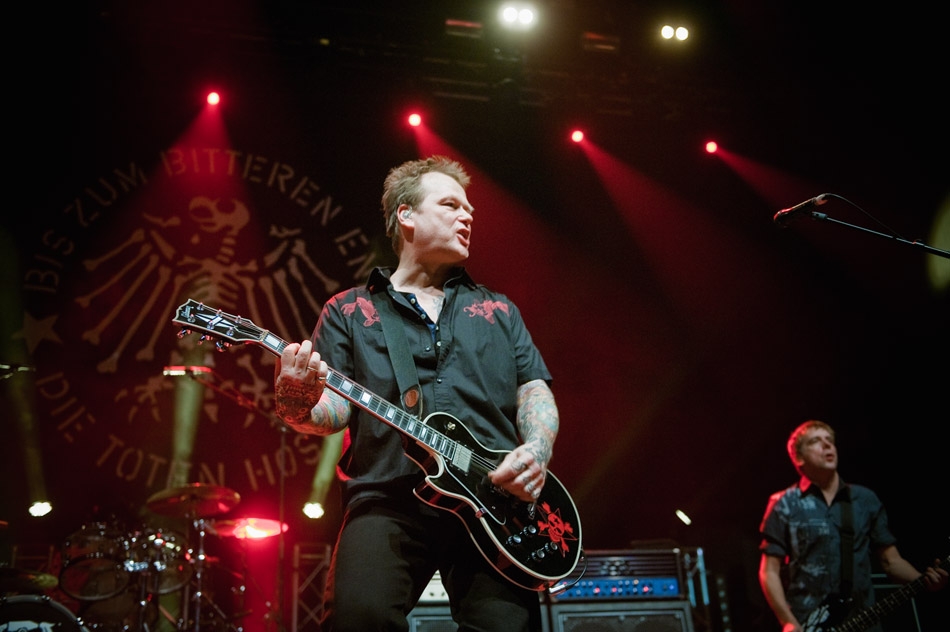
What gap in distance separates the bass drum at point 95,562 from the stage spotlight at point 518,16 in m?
6.20

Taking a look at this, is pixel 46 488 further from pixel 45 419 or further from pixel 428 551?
pixel 428 551

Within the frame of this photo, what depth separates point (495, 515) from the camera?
8.38 feet

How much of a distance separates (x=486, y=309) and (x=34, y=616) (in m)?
4.69

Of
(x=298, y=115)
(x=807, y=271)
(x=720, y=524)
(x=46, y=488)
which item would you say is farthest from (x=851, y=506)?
(x=46, y=488)

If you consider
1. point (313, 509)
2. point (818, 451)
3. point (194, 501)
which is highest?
point (313, 509)

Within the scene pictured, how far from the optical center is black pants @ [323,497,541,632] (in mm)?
2291

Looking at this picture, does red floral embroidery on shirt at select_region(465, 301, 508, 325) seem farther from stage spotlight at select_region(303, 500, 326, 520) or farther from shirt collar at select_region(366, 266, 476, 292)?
stage spotlight at select_region(303, 500, 326, 520)

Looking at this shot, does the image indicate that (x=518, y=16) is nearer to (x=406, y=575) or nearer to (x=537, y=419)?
(x=537, y=419)

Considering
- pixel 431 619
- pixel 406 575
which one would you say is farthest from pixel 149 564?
pixel 406 575

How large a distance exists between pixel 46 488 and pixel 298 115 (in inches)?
173

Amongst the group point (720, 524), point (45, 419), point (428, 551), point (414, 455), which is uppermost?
point (45, 419)

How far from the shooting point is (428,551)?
2572 mm

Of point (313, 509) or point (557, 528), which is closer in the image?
point (557, 528)

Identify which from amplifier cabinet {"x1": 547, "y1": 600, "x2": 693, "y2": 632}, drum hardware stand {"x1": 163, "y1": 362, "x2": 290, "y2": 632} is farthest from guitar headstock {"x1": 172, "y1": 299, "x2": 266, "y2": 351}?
drum hardware stand {"x1": 163, "y1": 362, "x2": 290, "y2": 632}
